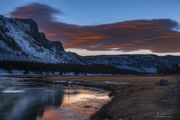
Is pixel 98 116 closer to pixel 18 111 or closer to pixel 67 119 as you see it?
pixel 67 119

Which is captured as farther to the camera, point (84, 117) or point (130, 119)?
point (84, 117)

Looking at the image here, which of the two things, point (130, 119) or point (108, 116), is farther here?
point (108, 116)

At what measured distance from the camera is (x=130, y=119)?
2542 cm

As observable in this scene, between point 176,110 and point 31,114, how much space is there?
13.0 metres

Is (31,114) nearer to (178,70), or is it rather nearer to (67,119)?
(67,119)

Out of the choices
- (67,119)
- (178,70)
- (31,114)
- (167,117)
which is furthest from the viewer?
(178,70)

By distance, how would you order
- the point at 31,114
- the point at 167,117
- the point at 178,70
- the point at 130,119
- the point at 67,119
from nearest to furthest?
the point at 167,117 → the point at 130,119 → the point at 67,119 → the point at 31,114 → the point at 178,70

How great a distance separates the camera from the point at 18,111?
3353 centimetres

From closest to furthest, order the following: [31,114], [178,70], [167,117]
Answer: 1. [167,117]
2. [31,114]
3. [178,70]

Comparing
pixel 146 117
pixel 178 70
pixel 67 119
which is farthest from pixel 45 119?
pixel 178 70

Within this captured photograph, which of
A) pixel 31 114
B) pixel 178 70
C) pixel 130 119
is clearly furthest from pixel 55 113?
pixel 178 70

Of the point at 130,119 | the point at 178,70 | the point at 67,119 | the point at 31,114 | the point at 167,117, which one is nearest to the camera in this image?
the point at 167,117

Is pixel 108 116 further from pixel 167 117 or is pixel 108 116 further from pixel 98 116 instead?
pixel 167 117

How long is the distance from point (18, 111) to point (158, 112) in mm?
13955
